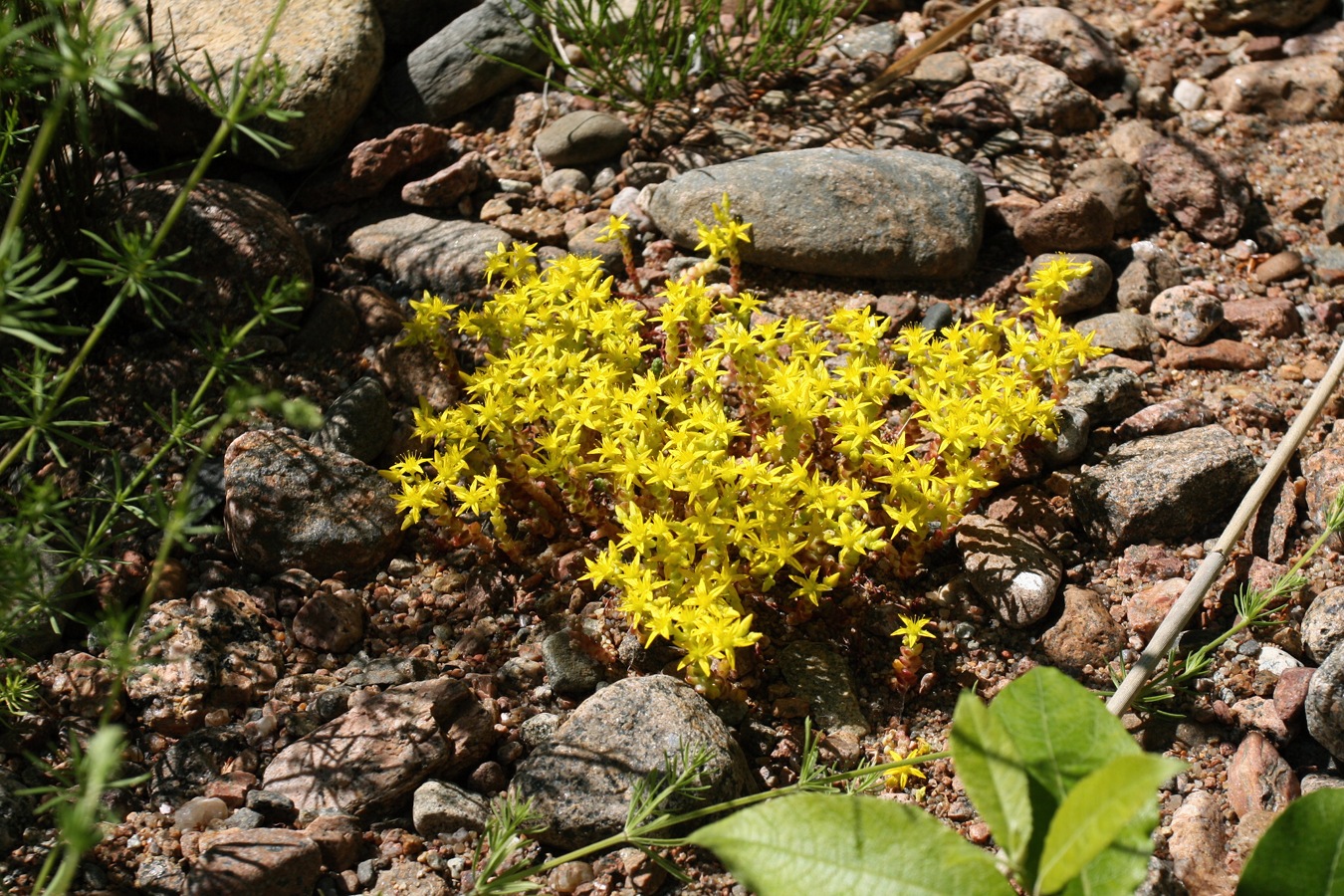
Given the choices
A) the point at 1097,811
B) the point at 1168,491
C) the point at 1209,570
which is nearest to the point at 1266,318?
the point at 1168,491

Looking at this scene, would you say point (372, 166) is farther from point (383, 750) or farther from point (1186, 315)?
point (1186, 315)

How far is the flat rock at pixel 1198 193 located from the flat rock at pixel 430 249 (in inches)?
101

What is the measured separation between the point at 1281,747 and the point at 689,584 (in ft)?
5.27

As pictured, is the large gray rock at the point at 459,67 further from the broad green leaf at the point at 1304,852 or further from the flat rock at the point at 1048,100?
the broad green leaf at the point at 1304,852

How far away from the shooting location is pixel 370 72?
446 centimetres

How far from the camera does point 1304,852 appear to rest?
6.98ft

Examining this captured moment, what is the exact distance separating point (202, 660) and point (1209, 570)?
2.64 metres

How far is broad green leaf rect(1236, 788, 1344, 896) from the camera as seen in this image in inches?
83.3

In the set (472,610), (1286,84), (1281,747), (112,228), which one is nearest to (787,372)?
(472,610)

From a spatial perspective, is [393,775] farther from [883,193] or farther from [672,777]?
[883,193]

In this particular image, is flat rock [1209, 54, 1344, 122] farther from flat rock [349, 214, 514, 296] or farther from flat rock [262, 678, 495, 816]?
flat rock [262, 678, 495, 816]

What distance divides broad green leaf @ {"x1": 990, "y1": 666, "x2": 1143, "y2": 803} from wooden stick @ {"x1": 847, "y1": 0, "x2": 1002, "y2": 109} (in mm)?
3239

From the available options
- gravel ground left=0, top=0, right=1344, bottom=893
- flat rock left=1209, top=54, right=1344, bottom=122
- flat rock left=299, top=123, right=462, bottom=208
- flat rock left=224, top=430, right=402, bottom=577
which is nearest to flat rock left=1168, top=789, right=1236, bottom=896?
gravel ground left=0, top=0, right=1344, bottom=893

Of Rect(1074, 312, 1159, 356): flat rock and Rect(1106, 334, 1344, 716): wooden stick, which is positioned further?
Rect(1074, 312, 1159, 356): flat rock
